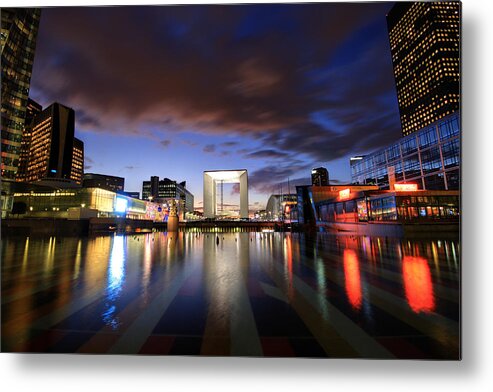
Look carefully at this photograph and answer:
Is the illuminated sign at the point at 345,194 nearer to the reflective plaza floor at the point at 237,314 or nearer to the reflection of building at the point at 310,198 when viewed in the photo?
the reflection of building at the point at 310,198

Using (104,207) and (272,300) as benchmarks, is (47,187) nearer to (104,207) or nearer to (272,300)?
(104,207)

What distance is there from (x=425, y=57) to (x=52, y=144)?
142542 mm

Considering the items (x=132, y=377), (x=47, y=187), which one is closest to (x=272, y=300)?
(x=132, y=377)

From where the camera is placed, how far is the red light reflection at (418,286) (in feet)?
19.6

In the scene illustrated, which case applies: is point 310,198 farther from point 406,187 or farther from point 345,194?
point 406,187

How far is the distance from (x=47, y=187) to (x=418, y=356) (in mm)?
86275

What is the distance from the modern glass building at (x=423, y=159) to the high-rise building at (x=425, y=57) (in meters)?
8.28

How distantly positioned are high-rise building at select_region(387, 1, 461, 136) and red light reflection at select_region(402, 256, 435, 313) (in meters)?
5.02

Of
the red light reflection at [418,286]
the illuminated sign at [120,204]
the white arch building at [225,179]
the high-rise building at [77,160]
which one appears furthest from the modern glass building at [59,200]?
the high-rise building at [77,160]

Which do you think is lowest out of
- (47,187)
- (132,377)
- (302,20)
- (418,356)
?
(132,377)

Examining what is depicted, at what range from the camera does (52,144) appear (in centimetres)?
11450

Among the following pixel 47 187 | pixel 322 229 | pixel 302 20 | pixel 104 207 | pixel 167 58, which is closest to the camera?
pixel 302 20

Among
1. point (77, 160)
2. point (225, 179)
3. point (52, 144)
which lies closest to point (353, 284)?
point (225, 179)

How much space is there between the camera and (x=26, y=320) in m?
5.29
